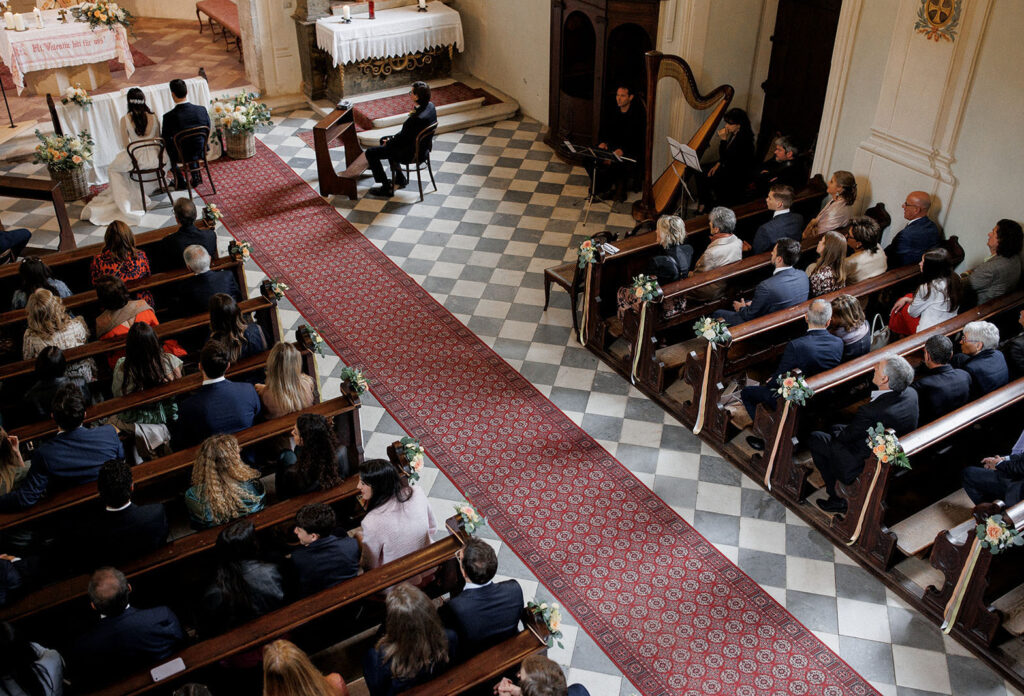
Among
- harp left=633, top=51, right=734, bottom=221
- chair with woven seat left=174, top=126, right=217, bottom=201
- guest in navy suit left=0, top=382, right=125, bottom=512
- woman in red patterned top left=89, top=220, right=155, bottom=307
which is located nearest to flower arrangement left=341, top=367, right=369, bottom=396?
guest in navy suit left=0, top=382, right=125, bottom=512

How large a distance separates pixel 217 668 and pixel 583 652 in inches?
82.8

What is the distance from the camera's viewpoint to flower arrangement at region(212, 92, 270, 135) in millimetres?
11055

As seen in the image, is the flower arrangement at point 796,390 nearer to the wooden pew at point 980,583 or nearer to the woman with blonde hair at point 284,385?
the wooden pew at point 980,583

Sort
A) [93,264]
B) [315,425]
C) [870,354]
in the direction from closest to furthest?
[315,425] → [870,354] → [93,264]

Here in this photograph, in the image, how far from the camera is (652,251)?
7.78m

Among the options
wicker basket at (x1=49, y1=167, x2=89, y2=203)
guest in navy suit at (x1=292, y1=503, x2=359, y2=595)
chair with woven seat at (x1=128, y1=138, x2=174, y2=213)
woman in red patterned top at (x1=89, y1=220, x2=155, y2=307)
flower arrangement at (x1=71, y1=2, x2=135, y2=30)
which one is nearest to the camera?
guest in navy suit at (x1=292, y1=503, x2=359, y2=595)

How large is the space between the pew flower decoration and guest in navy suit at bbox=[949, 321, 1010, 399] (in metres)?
1.37

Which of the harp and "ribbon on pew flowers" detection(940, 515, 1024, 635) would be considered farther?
the harp

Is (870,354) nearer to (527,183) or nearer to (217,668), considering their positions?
(217,668)

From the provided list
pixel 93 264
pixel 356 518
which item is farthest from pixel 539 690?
pixel 93 264

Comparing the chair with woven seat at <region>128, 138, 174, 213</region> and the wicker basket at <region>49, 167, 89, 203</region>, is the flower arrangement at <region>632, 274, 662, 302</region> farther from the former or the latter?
the wicker basket at <region>49, 167, 89, 203</region>

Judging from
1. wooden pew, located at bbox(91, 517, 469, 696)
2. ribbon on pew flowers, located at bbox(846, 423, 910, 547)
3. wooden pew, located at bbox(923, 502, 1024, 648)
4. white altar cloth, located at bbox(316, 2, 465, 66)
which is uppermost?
white altar cloth, located at bbox(316, 2, 465, 66)

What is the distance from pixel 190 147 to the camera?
10180 millimetres

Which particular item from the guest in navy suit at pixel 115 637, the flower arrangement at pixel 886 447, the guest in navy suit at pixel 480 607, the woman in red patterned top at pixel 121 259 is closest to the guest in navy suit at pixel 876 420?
the flower arrangement at pixel 886 447
